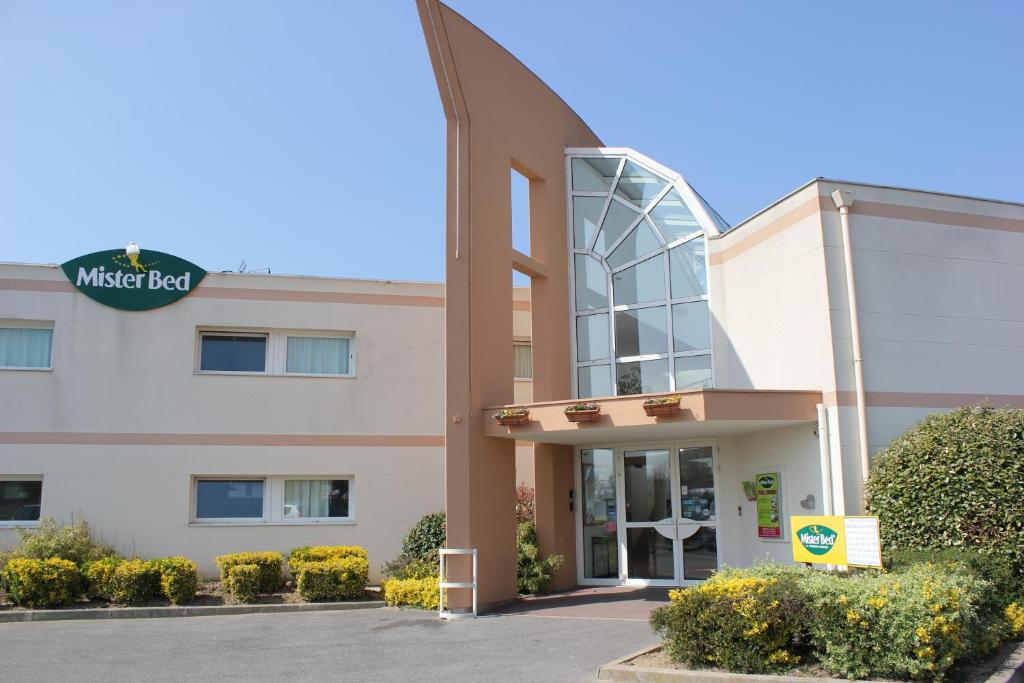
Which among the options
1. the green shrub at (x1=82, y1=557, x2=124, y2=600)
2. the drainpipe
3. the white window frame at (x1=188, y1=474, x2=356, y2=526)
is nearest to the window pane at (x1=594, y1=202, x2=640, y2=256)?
the drainpipe

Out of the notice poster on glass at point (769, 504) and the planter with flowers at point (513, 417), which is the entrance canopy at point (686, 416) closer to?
the planter with flowers at point (513, 417)

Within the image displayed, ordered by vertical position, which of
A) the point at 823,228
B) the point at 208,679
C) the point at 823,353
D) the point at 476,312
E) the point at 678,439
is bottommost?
the point at 208,679

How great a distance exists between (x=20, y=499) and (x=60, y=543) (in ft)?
5.86

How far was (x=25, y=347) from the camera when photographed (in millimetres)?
15930

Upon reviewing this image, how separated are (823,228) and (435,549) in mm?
8094

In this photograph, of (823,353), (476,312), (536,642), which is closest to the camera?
(536,642)

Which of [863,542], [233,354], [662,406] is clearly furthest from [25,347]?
[863,542]

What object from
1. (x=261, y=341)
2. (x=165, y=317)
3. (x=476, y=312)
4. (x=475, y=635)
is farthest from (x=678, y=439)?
(x=165, y=317)

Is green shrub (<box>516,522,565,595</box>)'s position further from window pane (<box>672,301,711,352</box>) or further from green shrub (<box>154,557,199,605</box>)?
green shrub (<box>154,557,199,605</box>)

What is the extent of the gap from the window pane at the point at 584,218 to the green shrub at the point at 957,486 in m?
6.81

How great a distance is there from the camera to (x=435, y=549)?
1509 centimetres

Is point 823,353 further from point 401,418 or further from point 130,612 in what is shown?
point 130,612

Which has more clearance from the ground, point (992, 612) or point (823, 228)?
point (823, 228)

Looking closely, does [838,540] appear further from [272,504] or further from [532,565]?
[272,504]
